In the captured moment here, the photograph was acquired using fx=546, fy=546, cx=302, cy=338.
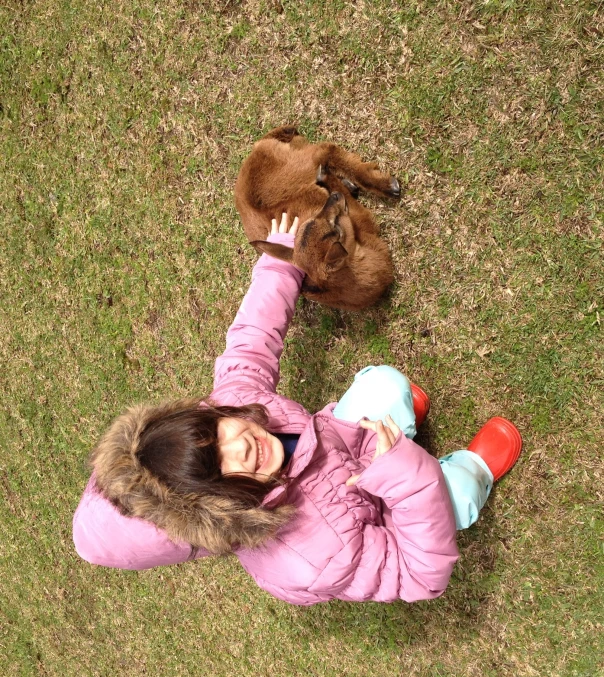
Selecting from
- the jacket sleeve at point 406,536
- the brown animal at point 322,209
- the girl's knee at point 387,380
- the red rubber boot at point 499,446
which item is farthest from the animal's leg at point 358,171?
the jacket sleeve at point 406,536

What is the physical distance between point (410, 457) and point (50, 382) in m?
5.00

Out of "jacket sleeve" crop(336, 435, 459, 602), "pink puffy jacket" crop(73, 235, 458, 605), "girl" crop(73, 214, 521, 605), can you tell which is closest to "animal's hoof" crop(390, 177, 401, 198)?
"girl" crop(73, 214, 521, 605)

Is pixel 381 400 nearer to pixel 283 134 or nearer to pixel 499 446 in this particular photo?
pixel 499 446

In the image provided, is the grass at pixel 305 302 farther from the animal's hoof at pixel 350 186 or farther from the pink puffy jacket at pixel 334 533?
the pink puffy jacket at pixel 334 533

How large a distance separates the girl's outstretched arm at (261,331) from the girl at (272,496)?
0.5 inches

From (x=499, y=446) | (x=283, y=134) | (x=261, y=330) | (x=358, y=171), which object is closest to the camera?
(x=261, y=330)

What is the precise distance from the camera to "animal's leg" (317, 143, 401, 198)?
377 cm

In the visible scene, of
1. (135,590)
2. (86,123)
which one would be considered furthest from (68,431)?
(86,123)

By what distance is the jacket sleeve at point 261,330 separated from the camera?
3.11 m

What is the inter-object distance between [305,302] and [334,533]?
7.10 ft

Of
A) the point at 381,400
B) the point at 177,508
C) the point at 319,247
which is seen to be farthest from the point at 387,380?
the point at 177,508

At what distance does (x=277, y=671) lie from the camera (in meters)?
4.77

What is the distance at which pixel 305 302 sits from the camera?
14.4ft

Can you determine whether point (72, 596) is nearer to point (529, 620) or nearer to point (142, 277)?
point (142, 277)
